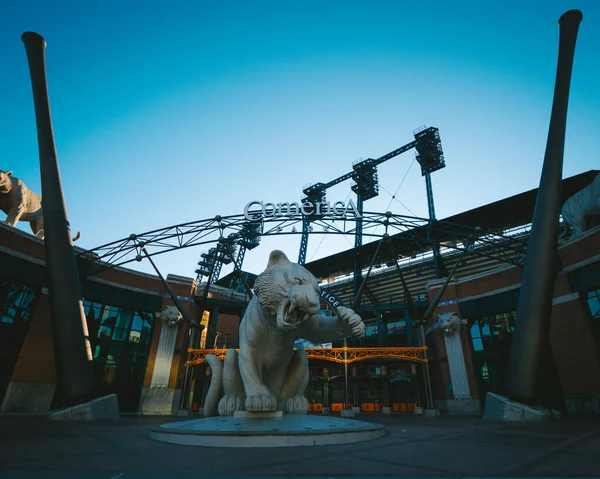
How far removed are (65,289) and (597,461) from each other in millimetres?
9197

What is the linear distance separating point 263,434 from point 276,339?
101 cm

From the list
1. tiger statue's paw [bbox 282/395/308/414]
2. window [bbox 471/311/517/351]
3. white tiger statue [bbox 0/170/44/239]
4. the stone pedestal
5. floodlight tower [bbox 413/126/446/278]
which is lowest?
the stone pedestal

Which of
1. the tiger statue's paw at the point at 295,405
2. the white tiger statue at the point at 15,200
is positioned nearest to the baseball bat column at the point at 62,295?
the white tiger statue at the point at 15,200

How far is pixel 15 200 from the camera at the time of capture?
12070 millimetres

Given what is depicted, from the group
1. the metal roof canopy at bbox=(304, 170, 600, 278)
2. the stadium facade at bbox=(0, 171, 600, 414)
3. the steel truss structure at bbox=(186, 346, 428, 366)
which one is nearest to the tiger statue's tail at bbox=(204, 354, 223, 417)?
the stadium facade at bbox=(0, 171, 600, 414)

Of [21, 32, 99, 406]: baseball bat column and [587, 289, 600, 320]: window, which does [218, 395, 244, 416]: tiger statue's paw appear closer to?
[21, 32, 99, 406]: baseball bat column

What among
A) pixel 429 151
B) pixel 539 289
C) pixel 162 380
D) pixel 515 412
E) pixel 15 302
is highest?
pixel 429 151

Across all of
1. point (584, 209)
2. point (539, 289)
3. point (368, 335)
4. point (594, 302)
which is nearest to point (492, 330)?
point (594, 302)

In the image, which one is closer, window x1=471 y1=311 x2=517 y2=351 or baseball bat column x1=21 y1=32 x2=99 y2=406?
baseball bat column x1=21 y1=32 x2=99 y2=406

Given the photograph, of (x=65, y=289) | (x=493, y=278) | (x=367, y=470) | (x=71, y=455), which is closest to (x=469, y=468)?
(x=367, y=470)

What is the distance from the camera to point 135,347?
51.7ft

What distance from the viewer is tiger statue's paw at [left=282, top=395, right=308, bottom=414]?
4.02 m

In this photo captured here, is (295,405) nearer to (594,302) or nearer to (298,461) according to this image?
(298,461)

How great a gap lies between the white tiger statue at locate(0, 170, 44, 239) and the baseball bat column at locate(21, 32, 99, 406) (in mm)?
4531
